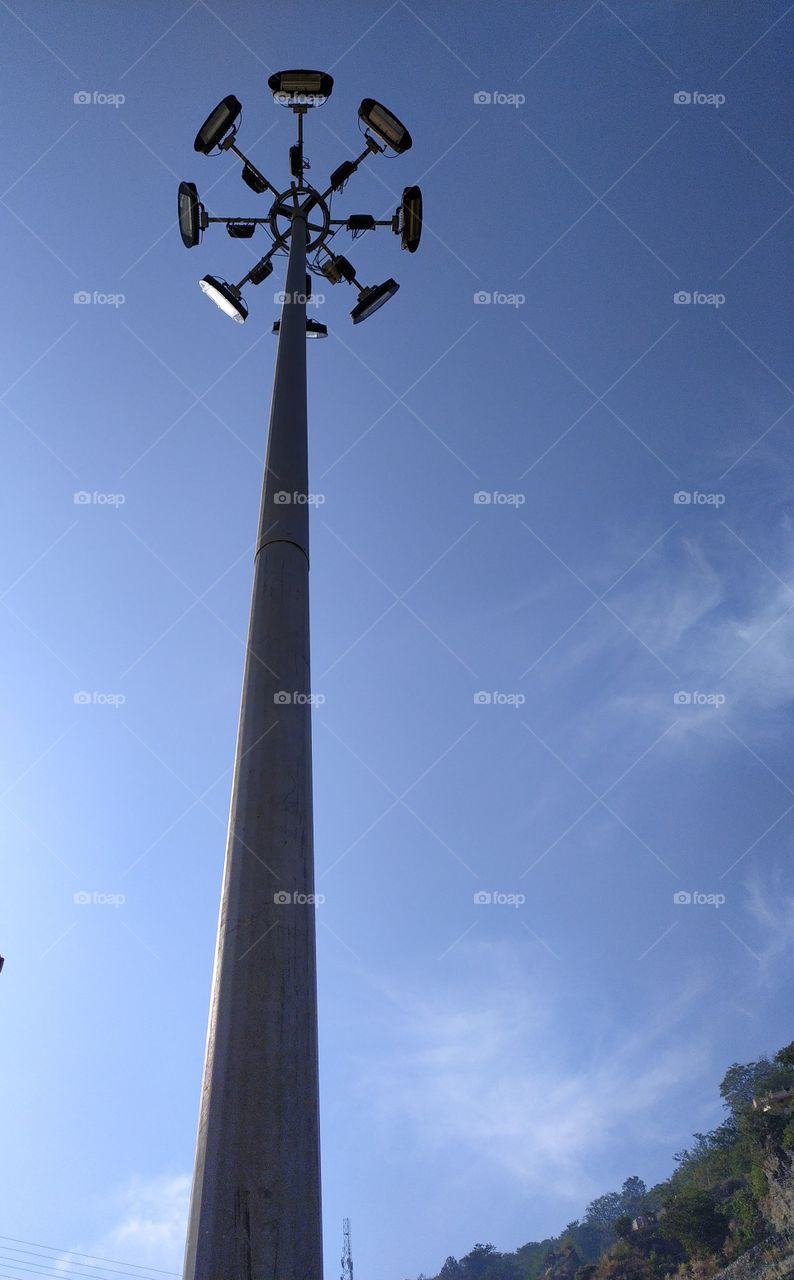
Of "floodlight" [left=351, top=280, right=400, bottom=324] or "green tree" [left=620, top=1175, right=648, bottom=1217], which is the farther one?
"green tree" [left=620, top=1175, right=648, bottom=1217]

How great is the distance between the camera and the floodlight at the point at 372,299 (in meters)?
11.6

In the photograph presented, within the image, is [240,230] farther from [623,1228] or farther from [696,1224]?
[623,1228]

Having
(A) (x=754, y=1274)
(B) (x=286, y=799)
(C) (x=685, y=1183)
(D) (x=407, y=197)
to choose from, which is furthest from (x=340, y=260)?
(C) (x=685, y=1183)

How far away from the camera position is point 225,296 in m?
11.5

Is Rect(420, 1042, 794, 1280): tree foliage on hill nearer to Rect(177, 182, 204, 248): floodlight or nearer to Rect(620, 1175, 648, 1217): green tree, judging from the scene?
Rect(620, 1175, 648, 1217): green tree

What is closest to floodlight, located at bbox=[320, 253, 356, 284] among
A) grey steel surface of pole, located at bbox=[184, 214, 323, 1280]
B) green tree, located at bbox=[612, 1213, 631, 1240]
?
grey steel surface of pole, located at bbox=[184, 214, 323, 1280]

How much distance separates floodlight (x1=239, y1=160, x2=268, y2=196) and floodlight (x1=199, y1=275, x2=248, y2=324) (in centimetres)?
124

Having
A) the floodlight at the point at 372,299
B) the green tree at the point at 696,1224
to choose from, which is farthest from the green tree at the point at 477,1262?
the floodlight at the point at 372,299

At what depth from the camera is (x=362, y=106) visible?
1119 cm

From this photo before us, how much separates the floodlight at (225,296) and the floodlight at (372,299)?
4.87 feet

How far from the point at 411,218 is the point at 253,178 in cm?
206

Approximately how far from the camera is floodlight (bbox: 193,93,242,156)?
1097 cm
